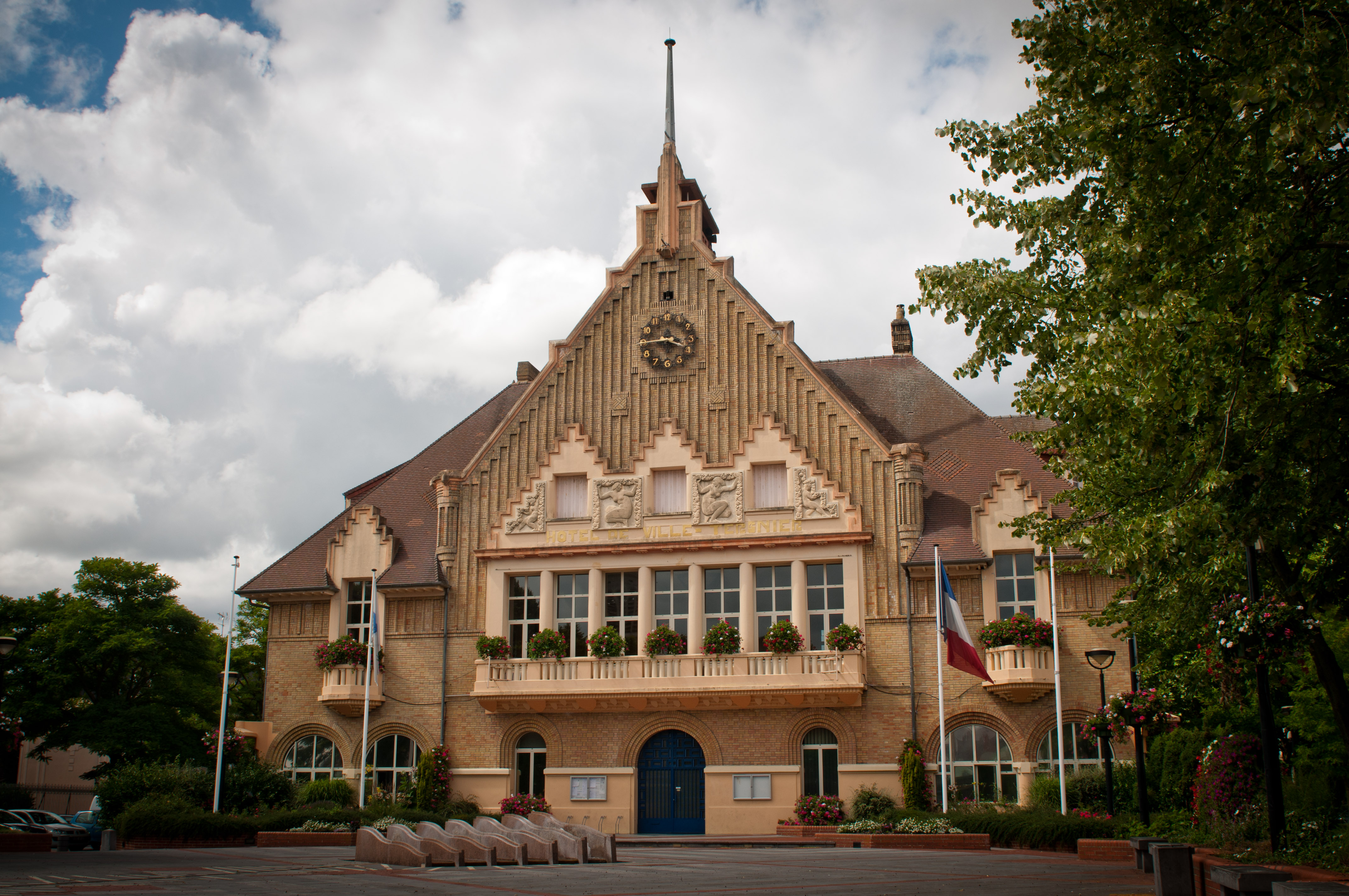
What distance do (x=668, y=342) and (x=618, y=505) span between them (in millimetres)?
5490

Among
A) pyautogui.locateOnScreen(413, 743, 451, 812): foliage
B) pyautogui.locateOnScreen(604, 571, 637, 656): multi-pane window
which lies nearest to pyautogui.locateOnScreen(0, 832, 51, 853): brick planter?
pyautogui.locateOnScreen(413, 743, 451, 812): foliage

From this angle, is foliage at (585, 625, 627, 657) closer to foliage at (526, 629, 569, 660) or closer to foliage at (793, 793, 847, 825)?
foliage at (526, 629, 569, 660)

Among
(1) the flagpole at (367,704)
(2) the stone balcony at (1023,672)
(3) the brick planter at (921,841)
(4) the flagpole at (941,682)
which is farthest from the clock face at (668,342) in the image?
(3) the brick planter at (921,841)

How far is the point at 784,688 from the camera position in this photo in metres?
31.1

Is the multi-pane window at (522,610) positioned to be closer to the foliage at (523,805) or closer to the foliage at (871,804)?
the foliage at (523,805)

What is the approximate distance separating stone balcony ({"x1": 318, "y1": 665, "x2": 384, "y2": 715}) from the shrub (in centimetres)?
228

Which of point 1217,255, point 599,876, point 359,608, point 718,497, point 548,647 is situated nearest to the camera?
point 1217,255

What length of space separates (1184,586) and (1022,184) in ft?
22.7

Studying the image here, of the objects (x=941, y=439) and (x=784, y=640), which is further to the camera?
(x=941, y=439)

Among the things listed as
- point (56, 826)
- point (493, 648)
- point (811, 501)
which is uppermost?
point (811, 501)

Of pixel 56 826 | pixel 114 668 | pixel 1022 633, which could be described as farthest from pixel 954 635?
pixel 114 668

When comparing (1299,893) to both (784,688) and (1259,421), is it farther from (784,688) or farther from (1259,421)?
(784,688)

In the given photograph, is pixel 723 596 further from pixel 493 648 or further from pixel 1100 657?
pixel 1100 657

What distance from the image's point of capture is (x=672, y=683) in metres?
31.9
